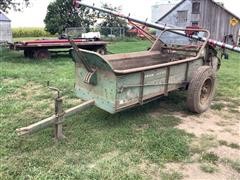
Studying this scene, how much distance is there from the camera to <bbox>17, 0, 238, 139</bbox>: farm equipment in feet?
14.2

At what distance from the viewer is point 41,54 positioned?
12133 millimetres

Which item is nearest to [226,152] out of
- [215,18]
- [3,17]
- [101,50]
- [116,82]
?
[116,82]

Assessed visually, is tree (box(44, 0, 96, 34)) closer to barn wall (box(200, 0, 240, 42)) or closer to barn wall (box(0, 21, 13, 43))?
barn wall (box(0, 21, 13, 43))

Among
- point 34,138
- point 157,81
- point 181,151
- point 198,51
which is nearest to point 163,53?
point 198,51

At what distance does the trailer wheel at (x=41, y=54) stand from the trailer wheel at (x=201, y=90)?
786 centimetres

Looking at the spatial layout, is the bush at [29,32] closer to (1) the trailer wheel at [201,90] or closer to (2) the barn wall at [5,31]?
(2) the barn wall at [5,31]

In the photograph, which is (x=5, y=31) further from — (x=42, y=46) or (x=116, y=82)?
(x=116, y=82)

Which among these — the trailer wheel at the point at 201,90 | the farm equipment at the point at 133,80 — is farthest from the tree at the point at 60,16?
the trailer wheel at the point at 201,90

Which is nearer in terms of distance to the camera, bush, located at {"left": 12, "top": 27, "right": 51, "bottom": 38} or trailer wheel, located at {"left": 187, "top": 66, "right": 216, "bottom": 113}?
trailer wheel, located at {"left": 187, "top": 66, "right": 216, "bottom": 113}

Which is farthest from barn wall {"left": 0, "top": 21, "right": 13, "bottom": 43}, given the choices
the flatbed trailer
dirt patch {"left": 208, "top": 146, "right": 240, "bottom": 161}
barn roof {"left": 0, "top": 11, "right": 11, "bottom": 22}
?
dirt patch {"left": 208, "top": 146, "right": 240, "bottom": 161}

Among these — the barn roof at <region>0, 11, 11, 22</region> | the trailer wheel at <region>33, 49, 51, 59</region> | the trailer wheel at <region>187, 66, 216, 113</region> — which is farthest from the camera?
the barn roof at <region>0, 11, 11, 22</region>

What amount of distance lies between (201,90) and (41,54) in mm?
8002

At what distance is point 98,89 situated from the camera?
466 centimetres

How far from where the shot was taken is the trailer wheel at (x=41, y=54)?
1204 cm
